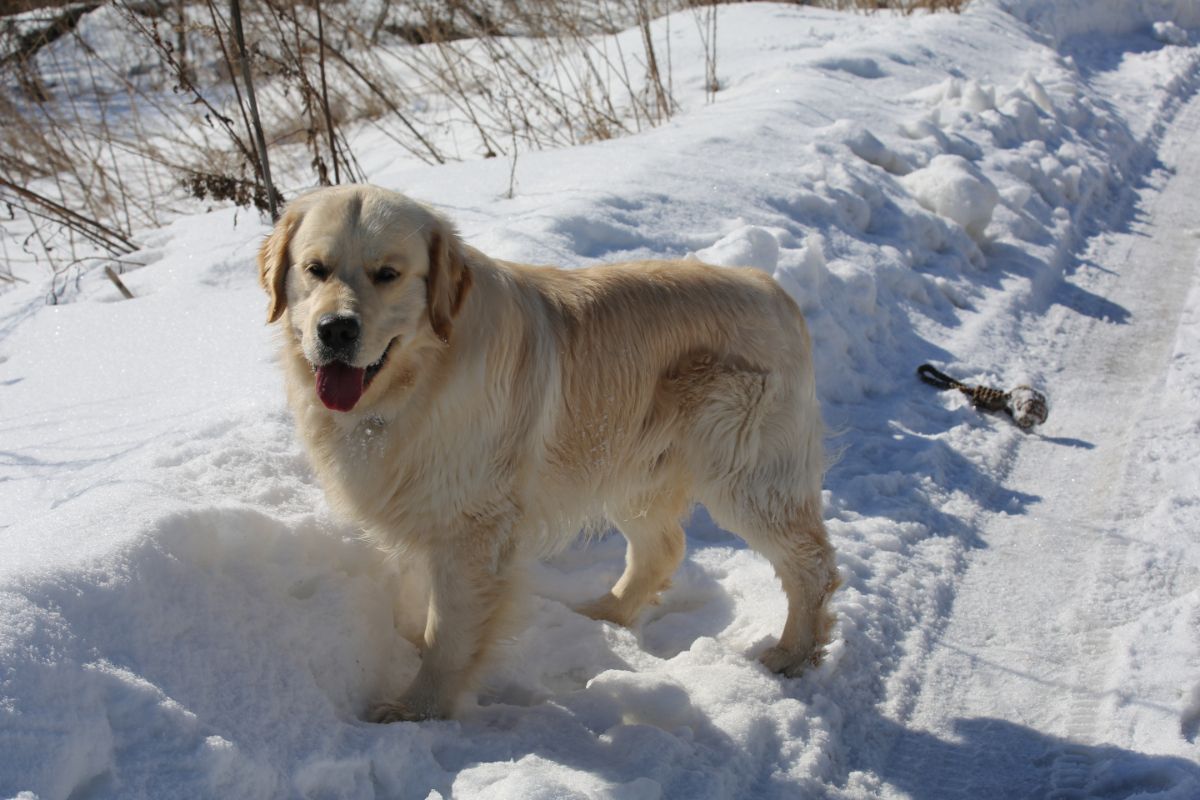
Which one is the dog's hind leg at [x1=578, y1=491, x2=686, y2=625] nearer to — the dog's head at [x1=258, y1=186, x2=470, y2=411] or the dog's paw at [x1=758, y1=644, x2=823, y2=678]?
the dog's paw at [x1=758, y1=644, x2=823, y2=678]

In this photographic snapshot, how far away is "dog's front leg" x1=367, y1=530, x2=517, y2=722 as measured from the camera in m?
3.17

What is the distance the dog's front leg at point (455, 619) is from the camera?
317 cm

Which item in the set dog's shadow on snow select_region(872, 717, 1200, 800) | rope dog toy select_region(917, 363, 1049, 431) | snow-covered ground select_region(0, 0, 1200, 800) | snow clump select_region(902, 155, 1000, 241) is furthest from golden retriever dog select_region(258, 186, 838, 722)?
snow clump select_region(902, 155, 1000, 241)

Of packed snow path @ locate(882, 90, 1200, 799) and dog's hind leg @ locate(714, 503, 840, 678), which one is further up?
dog's hind leg @ locate(714, 503, 840, 678)

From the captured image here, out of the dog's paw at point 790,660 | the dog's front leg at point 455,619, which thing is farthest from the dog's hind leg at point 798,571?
the dog's front leg at point 455,619

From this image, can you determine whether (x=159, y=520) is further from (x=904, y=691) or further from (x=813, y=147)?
(x=813, y=147)

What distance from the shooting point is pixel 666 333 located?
350 centimetres

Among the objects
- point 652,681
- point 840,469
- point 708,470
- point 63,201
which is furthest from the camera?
point 63,201

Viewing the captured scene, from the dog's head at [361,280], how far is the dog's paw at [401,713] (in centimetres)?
91

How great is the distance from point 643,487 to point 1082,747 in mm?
1573

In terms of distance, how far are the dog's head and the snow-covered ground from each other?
700mm

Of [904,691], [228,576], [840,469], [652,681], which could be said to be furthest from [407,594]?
[840,469]

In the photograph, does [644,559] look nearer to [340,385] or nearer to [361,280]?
[340,385]

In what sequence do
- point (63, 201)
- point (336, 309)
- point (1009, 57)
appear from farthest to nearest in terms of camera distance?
point (1009, 57) < point (63, 201) < point (336, 309)
